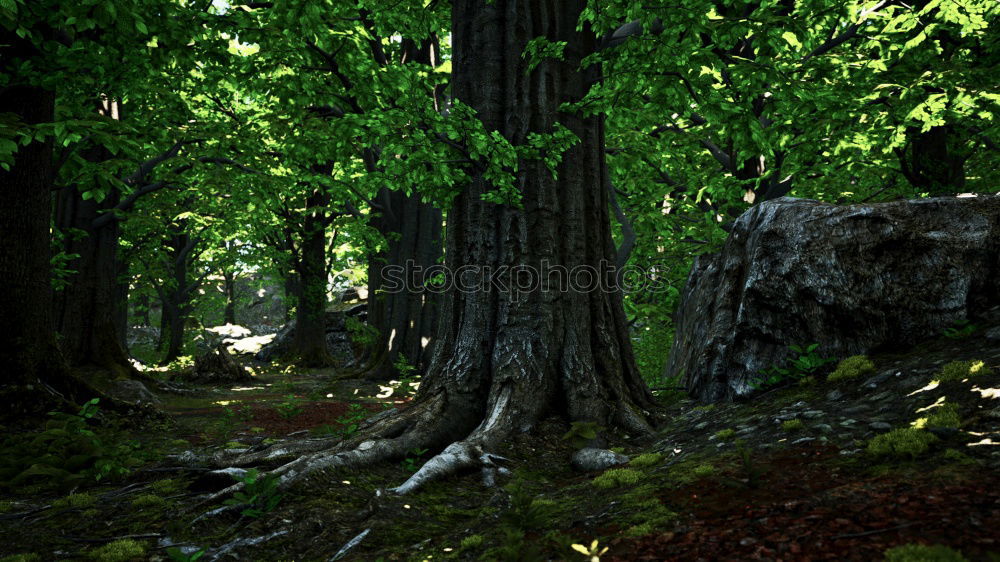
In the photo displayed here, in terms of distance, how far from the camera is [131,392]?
1025 centimetres

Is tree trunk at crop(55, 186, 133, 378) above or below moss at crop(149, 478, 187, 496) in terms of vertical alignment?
above

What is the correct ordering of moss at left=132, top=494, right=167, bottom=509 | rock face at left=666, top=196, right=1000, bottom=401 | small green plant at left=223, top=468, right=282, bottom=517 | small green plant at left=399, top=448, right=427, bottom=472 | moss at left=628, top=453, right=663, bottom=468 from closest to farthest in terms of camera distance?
small green plant at left=223, top=468, right=282, bottom=517, moss at left=132, top=494, right=167, bottom=509, moss at left=628, top=453, right=663, bottom=468, small green plant at left=399, top=448, right=427, bottom=472, rock face at left=666, top=196, right=1000, bottom=401

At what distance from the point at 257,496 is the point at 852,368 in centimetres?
582

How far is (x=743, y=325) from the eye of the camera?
20.8 ft

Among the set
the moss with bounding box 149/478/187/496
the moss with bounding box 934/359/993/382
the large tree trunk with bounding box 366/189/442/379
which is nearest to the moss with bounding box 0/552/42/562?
the moss with bounding box 149/478/187/496

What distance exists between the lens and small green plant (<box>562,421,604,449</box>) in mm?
5438

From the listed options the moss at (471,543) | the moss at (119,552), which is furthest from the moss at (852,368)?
the moss at (119,552)

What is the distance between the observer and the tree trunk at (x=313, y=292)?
745 inches

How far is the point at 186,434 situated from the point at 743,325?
8.32 meters

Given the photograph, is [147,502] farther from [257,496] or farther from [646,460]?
[646,460]

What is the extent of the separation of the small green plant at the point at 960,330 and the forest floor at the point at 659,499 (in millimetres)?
82

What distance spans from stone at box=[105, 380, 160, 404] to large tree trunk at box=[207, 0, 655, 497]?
6.95m

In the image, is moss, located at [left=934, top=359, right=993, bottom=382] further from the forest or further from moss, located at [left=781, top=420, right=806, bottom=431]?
moss, located at [left=781, top=420, right=806, bottom=431]

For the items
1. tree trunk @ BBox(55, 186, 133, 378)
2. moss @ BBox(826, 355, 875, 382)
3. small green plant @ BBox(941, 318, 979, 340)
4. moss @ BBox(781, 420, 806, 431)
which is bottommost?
moss @ BBox(781, 420, 806, 431)
